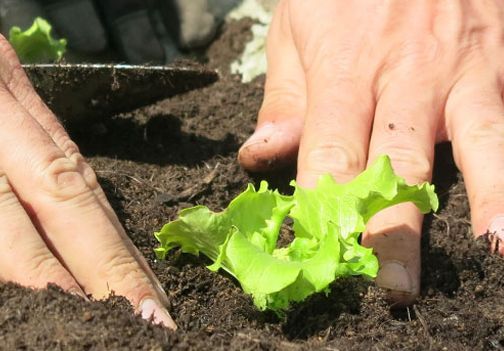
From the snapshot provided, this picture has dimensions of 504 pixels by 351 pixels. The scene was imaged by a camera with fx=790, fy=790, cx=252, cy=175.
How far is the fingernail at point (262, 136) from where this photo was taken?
7.98ft

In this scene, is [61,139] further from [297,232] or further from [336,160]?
[336,160]

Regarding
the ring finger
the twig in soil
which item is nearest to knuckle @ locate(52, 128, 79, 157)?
the ring finger

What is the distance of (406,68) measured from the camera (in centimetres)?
254

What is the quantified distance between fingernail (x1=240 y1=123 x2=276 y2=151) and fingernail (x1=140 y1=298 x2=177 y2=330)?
0.85 m

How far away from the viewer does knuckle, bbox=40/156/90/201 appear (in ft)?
5.82

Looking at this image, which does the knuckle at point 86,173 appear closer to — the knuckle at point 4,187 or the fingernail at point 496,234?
the knuckle at point 4,187

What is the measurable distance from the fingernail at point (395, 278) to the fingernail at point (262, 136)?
0.69 meters

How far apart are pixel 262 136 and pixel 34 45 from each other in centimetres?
Result: 96

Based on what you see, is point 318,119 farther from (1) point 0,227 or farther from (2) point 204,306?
(1) point 0,227

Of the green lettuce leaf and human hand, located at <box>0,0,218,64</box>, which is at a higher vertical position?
the green lettuce leaf

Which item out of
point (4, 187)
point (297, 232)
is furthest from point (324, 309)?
point (4, 187)

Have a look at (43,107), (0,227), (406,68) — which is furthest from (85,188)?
(406,68)

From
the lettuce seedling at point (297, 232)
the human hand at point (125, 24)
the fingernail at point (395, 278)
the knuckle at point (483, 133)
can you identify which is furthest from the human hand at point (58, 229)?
the human hand at point (125, 24)

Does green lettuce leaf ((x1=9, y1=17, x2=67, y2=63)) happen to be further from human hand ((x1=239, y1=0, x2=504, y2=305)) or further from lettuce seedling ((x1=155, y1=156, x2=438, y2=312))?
lettuce seedling ((x1=155, y1=156, x2=438, y2=312))
